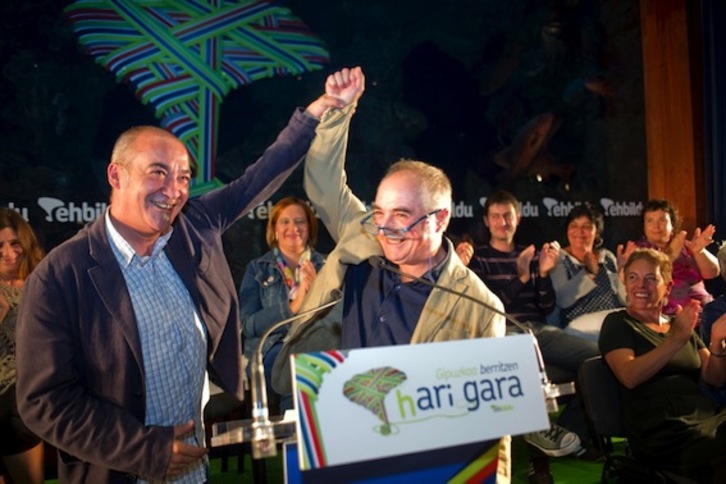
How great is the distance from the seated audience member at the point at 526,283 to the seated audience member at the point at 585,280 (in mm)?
188

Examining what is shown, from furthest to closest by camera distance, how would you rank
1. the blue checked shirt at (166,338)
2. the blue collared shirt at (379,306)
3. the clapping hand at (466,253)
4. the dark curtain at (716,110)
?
Answer: 1. the dark curtain at (716,110)
2. the clapping hand at (466,253)
3. the blue collared shirt at (379,306)
4. the blue checked shirt at (166,338)

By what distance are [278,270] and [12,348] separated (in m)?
1.33

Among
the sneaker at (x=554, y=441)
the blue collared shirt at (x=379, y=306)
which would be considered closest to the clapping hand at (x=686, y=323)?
the sneaker at (x=554, y=441)

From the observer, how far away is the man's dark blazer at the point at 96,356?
1540 millimetres

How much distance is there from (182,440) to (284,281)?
2.22 meters

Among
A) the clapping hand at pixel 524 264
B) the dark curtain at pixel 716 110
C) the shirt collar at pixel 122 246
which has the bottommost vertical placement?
the shirt collar at pixel 122 246

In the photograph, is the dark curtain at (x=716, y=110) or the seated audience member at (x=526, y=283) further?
the dark curtain at (x=716, y=110)

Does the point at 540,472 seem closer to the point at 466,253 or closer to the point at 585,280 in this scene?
the point at 466,253

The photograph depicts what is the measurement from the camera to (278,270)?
3842 mm

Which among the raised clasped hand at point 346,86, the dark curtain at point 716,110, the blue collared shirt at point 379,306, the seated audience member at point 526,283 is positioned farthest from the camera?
the dark curtain at point 716,110

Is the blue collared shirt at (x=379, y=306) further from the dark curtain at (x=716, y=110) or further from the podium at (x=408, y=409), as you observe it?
the dark curtain at (x=716, y=110)

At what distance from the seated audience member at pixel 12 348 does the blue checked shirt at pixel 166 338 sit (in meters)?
1.52

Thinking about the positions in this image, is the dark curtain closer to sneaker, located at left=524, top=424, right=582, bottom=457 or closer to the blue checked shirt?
sneaker, located at left=524, top=424, right=582, bottom=457

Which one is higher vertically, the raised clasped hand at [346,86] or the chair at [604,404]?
the raised clasped hand at [346,86]
